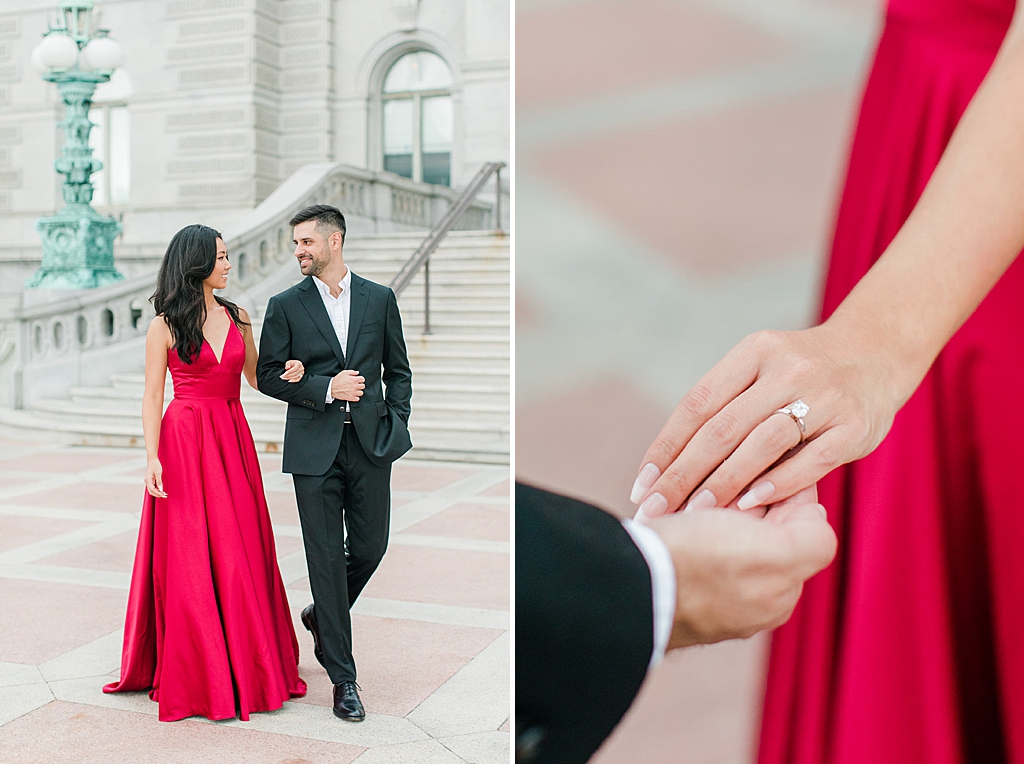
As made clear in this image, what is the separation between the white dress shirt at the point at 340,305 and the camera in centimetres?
326

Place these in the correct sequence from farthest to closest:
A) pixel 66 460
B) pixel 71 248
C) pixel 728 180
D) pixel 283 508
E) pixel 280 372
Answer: pixel 71 248
pixel 66 460
pixel 283 508
pixel 280 372
pixel 728 180

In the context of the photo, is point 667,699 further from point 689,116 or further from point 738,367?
point 689,116

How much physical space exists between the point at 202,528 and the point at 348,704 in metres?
0.72

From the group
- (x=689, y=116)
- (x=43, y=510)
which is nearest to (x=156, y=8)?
(x=43, y=510)

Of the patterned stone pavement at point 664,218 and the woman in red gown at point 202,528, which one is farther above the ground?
the patterned stone pavement at point 664,218

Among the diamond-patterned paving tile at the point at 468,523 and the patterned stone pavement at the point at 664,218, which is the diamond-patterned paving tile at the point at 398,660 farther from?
the patterned stone pavement at the point at 664,218

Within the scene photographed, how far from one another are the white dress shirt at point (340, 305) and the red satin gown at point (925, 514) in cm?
213

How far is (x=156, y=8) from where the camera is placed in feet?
55.4

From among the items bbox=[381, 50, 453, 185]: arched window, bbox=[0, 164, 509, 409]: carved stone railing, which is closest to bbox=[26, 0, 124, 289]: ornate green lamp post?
bbox=[0, 164, 509, 409]: carved stone railing

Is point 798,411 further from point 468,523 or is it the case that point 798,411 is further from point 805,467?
point 468,523

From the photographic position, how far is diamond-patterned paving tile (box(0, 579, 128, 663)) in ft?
12.9

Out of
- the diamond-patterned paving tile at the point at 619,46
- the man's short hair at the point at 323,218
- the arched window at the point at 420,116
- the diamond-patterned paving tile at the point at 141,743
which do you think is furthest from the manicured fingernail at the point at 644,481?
the arched window at the point at 420,116

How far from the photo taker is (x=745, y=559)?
138cm

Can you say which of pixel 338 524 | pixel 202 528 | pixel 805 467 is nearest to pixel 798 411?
pixel 805 467
